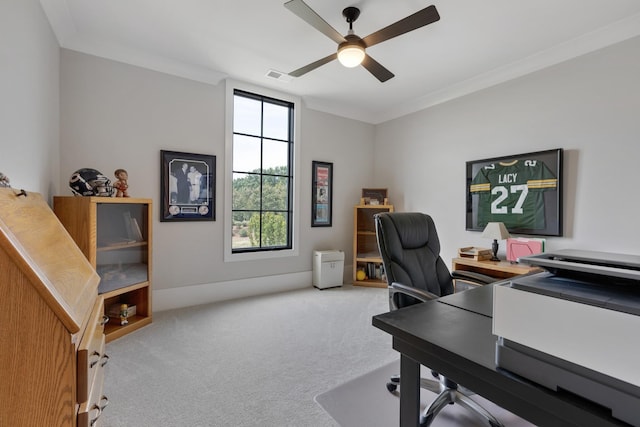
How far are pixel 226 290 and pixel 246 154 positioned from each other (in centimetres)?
183

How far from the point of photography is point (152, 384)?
1879 millimetres

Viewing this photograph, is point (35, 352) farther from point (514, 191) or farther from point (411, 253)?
point (514, 191)

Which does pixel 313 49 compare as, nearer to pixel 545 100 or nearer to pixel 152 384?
pixel 545 100

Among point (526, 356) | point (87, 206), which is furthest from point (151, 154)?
point (526, 356)

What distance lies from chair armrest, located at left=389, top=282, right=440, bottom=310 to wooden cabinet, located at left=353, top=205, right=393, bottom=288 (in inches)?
102

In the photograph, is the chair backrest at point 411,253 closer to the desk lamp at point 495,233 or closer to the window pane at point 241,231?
the desk lamp at point 495,233

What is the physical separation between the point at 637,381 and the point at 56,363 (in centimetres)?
133

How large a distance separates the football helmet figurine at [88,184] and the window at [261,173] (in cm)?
142

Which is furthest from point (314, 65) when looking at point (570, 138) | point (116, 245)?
point (570, 138)

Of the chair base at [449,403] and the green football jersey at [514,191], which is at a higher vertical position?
the green football jersey at [514,191]

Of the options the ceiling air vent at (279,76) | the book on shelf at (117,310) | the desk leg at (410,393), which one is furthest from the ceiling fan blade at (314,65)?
the book on shelf at (117,310)

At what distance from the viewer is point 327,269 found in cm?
418

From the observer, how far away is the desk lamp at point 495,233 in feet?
9.95

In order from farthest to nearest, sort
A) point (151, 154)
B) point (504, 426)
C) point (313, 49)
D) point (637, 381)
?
point (151, 154) → point (313, 49) → point (504, 426) → point (637, 381)
